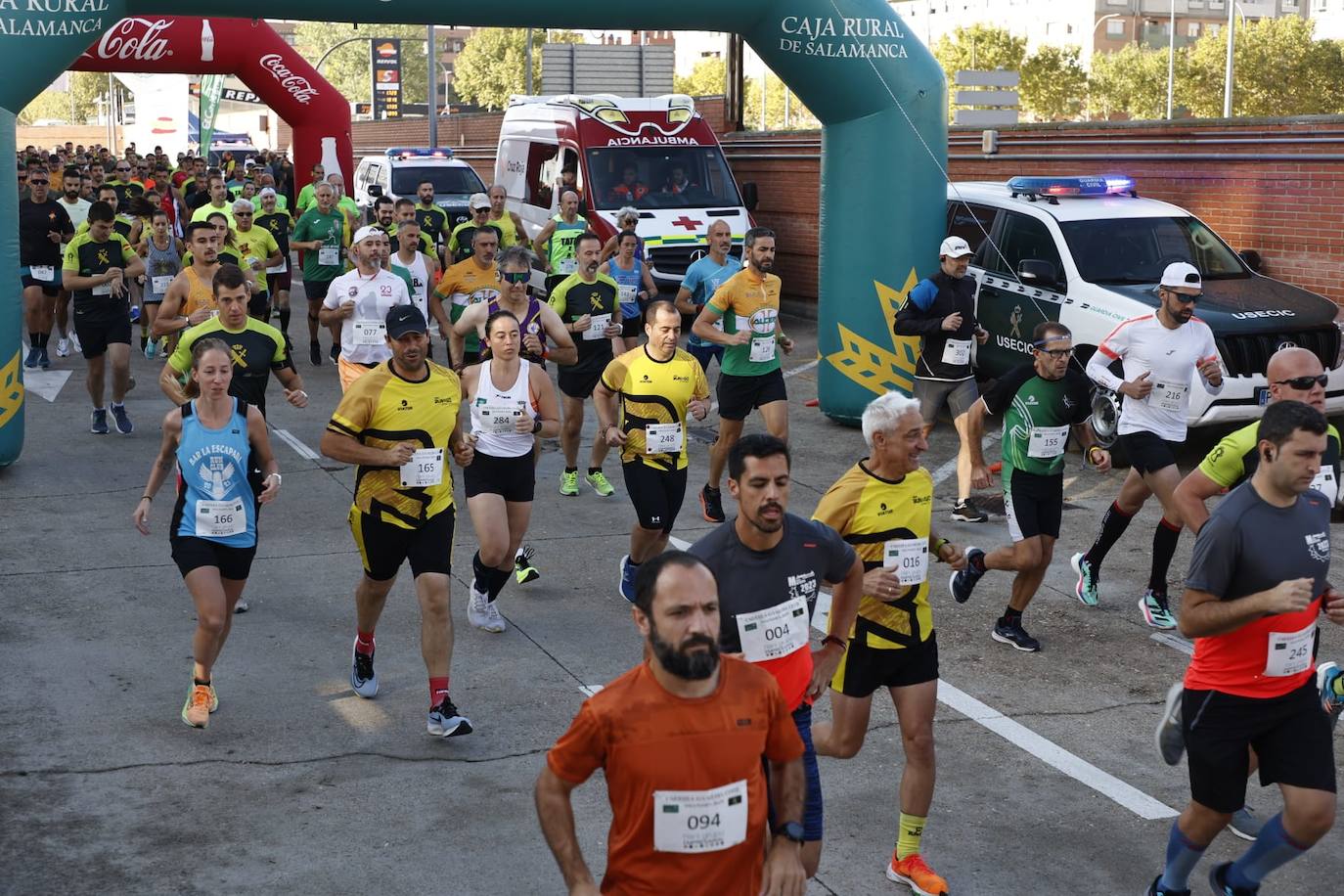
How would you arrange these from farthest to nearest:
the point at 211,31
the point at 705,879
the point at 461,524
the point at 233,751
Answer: the point at 211,31 < the point at 461,524 < the point at 233,751 < the point at 705,879

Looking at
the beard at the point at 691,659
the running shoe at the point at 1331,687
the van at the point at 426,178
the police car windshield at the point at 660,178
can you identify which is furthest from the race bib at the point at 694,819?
the van at the point at 426,178

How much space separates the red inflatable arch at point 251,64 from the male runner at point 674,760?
22047 mm

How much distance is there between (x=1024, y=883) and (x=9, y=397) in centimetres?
889

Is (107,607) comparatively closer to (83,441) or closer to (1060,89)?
(83,441)

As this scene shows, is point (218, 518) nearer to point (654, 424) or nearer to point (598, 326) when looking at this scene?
point (654, 424)

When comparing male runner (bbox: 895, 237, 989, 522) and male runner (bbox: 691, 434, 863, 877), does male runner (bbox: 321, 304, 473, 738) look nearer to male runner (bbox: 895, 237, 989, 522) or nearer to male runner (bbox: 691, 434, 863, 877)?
male runner (bbox: 691, 434, 863, 877)

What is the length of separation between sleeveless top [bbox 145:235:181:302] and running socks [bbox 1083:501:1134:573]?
962cm

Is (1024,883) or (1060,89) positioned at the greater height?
(1060,89)

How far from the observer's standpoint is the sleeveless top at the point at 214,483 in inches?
274

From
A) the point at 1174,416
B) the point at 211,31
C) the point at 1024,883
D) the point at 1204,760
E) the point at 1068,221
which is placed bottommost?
the point at 1024,883

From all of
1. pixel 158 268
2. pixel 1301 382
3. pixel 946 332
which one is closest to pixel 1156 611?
pixel 1301 382

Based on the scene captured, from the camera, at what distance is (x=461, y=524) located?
11.1 metres

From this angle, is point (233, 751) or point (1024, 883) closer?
point (1024, 883)

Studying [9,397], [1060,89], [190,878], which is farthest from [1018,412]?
[1060,89]
